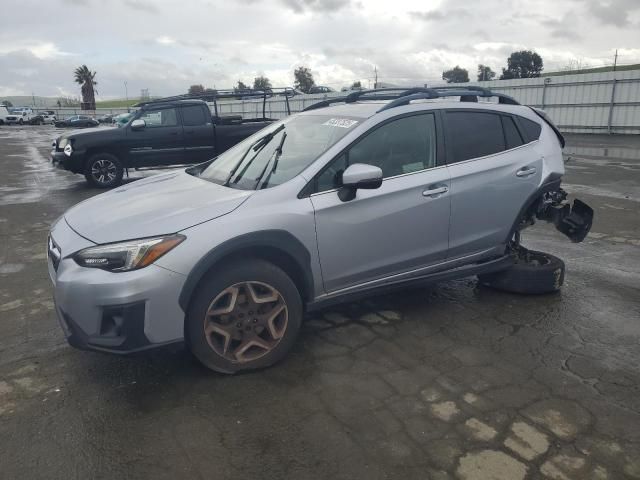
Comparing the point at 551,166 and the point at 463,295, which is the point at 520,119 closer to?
the point at 551,166

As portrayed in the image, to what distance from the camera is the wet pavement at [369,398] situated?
2461 mm

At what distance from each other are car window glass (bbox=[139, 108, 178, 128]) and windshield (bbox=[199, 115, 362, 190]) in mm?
7340

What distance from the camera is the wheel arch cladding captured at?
2.91 meters

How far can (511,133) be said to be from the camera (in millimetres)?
4332

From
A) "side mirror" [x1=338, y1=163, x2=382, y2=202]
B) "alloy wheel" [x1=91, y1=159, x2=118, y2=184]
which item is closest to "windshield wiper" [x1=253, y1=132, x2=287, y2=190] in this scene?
"side mirror" [x1=338, y1=163, x2=382, y2=202]

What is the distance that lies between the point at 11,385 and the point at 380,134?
9.54 ft

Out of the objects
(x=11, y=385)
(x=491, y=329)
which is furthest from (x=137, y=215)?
(x=491, y=329)

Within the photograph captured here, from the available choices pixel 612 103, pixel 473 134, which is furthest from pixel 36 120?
pixel 473 134

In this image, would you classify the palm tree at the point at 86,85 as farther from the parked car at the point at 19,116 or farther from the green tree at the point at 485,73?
the green tree at the point at 485,73

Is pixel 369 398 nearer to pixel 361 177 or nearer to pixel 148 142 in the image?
pixel 361 177

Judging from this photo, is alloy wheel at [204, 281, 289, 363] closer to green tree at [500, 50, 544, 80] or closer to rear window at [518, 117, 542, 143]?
rear window at [518, 117, 542, 143]

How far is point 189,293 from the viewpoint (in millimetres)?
2902

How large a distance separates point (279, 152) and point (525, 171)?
2048 mm

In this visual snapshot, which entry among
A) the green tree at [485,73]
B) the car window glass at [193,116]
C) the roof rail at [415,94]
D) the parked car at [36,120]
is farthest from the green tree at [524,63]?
the roof rail at [415,94]
